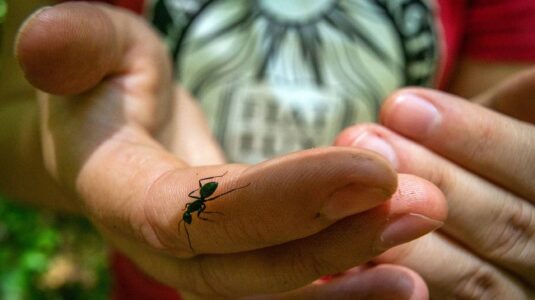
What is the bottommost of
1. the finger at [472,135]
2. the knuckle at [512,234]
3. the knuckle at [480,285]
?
the knuckle at [480,285]

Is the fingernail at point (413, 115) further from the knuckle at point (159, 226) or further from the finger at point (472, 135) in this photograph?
the knuckle at point (159, 226)

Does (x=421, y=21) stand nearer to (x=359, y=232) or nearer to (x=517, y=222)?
(x=517, y=222)

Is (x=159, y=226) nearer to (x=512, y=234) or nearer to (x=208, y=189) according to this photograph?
(x=208, y=189)

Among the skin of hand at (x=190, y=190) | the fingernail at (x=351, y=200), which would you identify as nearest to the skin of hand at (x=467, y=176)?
the skin of hand at (x=190, y=190)

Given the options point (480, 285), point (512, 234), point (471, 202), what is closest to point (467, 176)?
point (471, 202)

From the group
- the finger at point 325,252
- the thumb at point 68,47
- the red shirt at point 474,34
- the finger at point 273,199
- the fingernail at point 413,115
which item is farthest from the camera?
the red shirt at point 474,34

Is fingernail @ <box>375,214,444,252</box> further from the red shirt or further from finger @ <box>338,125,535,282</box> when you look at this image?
the red shirt
